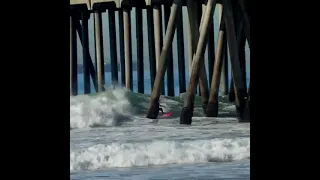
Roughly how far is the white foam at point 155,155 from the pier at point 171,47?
3045mm

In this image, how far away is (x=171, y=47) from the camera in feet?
41.2

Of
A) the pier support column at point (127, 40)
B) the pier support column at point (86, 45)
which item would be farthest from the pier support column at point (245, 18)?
the pier support column at point (86, 45)

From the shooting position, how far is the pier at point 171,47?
1215cm

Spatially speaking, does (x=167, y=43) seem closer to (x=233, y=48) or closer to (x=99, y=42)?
(x=233, y=48)

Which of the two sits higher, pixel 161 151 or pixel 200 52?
pixel 200 52

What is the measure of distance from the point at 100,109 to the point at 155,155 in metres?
9.11

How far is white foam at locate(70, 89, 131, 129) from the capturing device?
51.6ft

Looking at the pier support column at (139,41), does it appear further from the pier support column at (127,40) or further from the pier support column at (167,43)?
the pier support column at (167,43)

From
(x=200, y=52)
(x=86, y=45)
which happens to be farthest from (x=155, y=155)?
(x=86, y=45)

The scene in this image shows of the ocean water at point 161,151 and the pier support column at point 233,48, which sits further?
the pier support column at point 233,48

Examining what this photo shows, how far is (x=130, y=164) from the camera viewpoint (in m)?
7.73

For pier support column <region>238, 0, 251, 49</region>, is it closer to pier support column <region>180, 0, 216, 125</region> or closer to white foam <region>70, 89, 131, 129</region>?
pier support column <region>180, 0, 216, 125</region>
